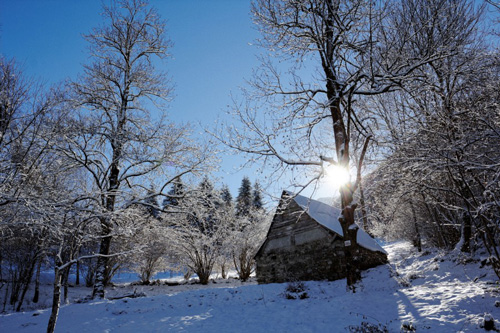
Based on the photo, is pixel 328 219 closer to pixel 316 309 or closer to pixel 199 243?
pixel 316 309

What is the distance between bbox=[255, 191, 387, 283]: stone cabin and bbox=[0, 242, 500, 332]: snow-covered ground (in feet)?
4.80

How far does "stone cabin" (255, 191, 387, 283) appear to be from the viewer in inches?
553

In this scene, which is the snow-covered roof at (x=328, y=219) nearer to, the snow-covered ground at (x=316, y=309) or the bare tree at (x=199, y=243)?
the snow-covered ground at (x=316, y=309)

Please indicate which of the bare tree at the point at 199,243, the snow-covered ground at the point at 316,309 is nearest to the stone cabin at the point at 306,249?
the snow-covered ground at the point at 316,309

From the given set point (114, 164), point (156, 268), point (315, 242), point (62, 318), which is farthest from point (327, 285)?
point (156, 268)

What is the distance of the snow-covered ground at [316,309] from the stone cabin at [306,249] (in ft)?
4.80

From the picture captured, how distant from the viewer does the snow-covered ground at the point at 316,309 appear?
6398mm

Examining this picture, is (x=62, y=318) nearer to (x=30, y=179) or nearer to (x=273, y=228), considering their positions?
(x=30, y=179)

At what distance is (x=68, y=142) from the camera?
12008 mm

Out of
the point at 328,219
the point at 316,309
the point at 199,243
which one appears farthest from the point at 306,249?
the point at 199,243

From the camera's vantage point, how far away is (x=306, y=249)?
1504 centimetres

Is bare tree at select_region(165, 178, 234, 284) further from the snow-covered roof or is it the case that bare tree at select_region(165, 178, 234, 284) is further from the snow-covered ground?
the snow-covered ground

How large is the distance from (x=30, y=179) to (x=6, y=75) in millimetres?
3356

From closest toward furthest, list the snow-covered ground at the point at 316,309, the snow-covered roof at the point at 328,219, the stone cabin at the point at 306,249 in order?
the snow-covered ground at the point at 316,309 → the stone cabin at the point at 306,249 → the snow-covered roof at the point at 328,219
